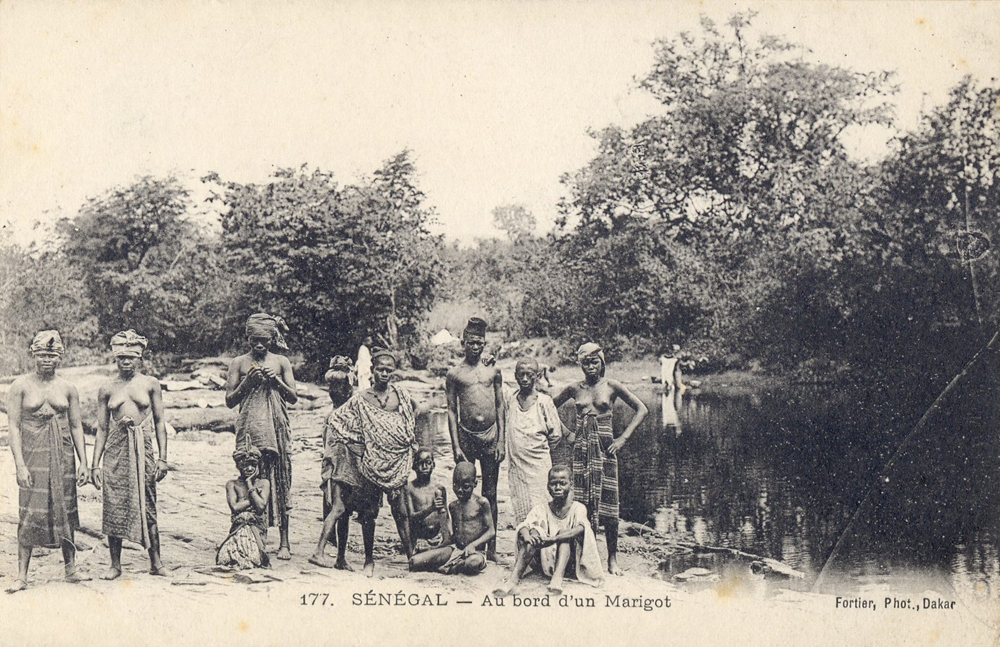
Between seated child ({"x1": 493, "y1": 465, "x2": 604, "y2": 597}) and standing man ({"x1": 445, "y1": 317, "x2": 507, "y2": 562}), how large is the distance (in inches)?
13.9

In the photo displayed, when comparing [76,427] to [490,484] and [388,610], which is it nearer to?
[388,610]

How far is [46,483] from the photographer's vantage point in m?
5.38

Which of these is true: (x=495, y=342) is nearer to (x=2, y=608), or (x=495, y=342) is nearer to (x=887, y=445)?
(x=887, y=445)

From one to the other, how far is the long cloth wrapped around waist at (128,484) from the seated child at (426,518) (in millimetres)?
1696

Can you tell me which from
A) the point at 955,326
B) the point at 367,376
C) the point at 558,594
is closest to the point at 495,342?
the point at 367,376

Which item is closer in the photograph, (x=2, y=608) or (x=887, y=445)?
(x=2, y=608)

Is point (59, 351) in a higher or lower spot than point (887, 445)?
higher

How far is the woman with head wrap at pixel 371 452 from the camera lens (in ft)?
16.7

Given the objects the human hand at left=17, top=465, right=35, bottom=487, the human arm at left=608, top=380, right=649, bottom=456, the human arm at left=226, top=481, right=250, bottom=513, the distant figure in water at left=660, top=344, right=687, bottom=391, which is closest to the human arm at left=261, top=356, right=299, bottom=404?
the human arm at left=226, top=481, right=250, bottom=513

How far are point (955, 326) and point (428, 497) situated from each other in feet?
14.3

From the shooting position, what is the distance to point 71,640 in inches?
219

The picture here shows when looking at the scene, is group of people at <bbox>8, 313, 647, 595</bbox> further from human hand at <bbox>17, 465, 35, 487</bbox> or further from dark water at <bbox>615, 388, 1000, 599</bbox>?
dark water at <bbox>615, 388, 1000, 599</bbox>

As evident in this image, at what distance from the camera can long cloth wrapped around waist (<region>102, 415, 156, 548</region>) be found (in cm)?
515

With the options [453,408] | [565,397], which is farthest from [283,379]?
[565,397]
